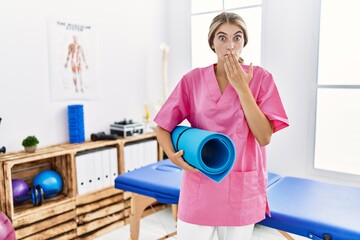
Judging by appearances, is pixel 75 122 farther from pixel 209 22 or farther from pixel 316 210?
pixel 316 210

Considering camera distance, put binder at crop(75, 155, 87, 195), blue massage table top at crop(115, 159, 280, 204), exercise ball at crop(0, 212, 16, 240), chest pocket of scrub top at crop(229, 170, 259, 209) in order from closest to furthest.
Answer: chest pocket of scrub top at crop(229, 170, 259, 209) → exercise ball at crop(0, 212, 16, 240) → blue massage table top at crop(115, 159, 280, 204) → binder at crop(75, 155, 87, 195)

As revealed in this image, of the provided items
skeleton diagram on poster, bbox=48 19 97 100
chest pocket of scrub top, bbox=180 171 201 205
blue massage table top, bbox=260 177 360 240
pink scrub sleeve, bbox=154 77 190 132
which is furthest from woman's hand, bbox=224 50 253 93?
skeleton diagram on poster, bbox=48 19 97 100

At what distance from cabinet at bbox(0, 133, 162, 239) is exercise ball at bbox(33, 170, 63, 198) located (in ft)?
0.16

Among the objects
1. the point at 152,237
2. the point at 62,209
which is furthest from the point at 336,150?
the point at 62,209

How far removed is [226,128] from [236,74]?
0.20 m

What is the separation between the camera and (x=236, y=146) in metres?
1.14

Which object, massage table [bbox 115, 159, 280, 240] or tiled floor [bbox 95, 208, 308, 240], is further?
tiled floor [bbox 95, 208, 308, 240]

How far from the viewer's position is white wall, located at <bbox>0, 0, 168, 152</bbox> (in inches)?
92.6

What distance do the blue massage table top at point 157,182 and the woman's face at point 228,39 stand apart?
3.31ft

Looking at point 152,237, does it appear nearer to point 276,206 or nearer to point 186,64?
point 276,206

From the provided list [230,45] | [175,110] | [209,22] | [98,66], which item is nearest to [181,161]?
[175,110]

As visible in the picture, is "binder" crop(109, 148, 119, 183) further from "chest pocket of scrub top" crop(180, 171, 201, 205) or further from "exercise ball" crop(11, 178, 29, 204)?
"chest pocket of scrub top" crop(180, 171, 201, 205)

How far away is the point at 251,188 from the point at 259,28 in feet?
6.65

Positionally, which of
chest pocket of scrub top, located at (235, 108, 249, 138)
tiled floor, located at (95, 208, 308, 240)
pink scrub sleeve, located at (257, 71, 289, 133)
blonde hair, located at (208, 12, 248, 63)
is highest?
blonde hair, located at (208, 12, 248, 63)
